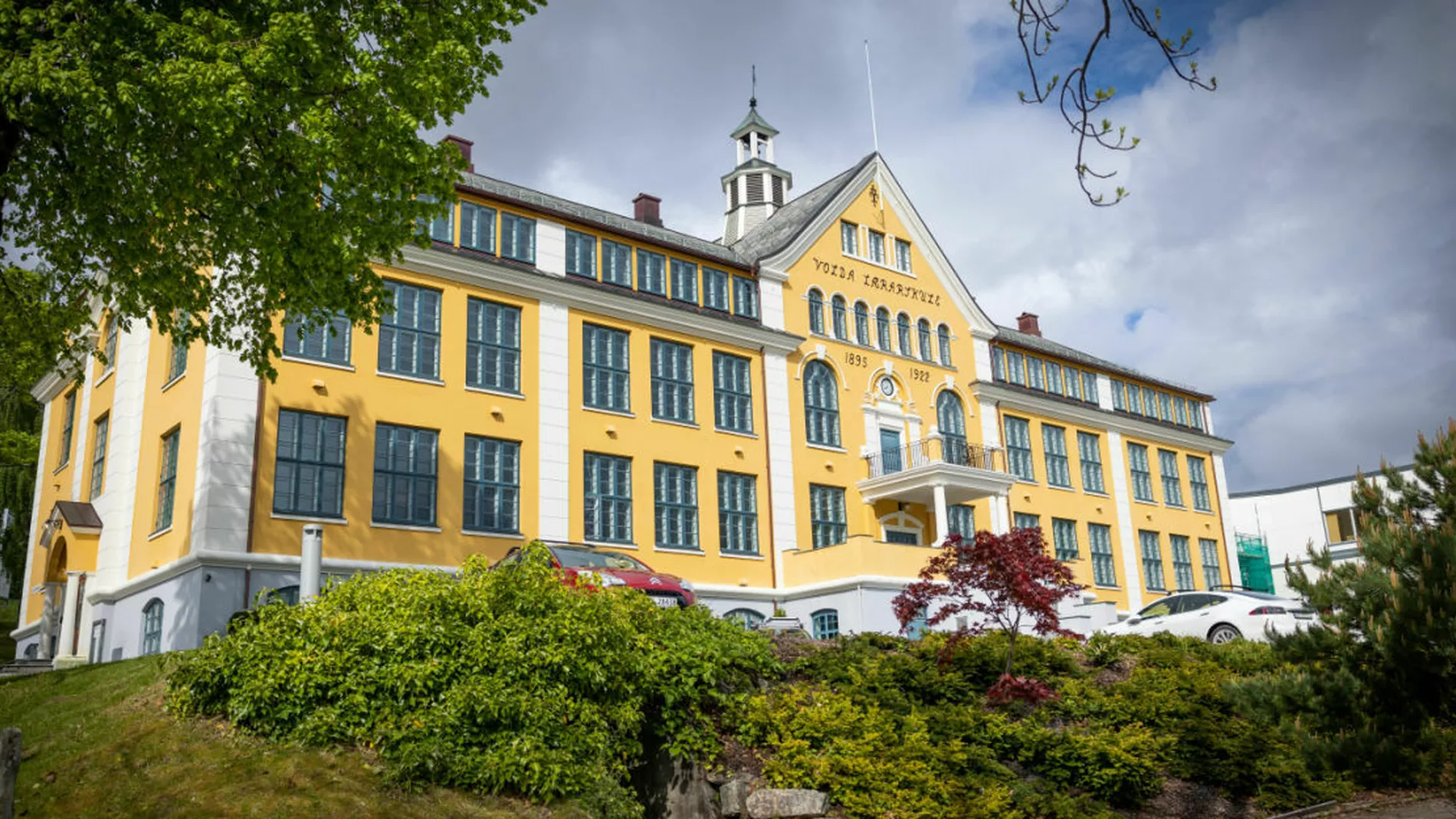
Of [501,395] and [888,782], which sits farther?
[501,395]

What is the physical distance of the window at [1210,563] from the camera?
41.6 meters

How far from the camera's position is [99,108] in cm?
1288

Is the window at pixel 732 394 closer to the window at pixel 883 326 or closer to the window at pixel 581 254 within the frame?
the window at pixel 581 254

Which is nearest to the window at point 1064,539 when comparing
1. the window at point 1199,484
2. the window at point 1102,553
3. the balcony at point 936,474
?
the window at point 1102,553

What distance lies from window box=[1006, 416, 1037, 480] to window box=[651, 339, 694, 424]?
12283 mm

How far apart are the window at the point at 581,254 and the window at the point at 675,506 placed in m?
4.91

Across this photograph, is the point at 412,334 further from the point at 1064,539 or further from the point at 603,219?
the point at 1064,539

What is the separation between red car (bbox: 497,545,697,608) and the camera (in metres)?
17.2

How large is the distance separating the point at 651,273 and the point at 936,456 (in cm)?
970

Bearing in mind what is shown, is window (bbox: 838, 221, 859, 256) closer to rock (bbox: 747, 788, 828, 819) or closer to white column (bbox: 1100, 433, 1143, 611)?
white column (bbox: 1100, 433, 1143, 611)

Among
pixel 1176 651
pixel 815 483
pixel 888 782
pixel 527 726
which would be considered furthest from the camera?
pixel 815 483

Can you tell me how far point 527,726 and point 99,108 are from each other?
838 centimetres

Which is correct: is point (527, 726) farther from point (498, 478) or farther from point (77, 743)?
point (498, 478)

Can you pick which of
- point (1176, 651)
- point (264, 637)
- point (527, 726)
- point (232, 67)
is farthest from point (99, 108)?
point (1176, 651)
